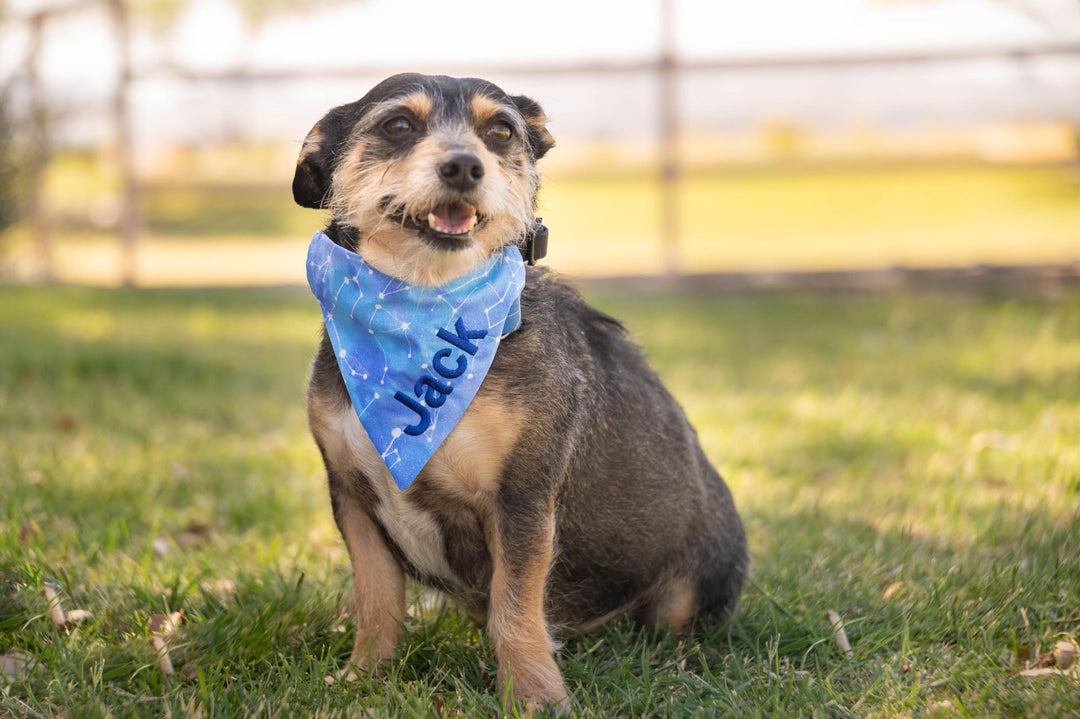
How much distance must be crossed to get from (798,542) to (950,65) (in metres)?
7.95

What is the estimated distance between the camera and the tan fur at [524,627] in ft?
9.27

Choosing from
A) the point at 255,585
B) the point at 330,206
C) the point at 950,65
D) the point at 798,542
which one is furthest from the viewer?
the point at 950,65

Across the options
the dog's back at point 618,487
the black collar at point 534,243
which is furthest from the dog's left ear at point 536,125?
the dog's back at point 618,487

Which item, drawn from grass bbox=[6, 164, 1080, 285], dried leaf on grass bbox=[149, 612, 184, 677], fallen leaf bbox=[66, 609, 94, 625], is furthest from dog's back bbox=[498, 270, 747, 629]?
grass bbox=[6, 164, 1080, 285]

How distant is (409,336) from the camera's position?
295 cm

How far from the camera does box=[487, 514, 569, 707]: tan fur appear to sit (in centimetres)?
283

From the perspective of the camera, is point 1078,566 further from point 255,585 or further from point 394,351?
point 255,585

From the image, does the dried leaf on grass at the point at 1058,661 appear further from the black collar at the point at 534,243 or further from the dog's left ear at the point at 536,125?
the dog's left ear at the point at 536,125

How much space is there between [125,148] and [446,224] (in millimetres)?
9683

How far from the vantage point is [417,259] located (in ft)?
9.57

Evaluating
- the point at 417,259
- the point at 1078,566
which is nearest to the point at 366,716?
the point at 417,259

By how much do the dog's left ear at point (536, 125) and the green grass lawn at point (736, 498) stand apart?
152 cm

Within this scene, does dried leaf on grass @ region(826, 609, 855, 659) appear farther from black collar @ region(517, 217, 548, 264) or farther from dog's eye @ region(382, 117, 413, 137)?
dog's eye @ region(382, 117, 413, 137)

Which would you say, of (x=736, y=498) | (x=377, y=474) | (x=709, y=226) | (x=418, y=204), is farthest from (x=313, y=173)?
(x=709, y=226)
